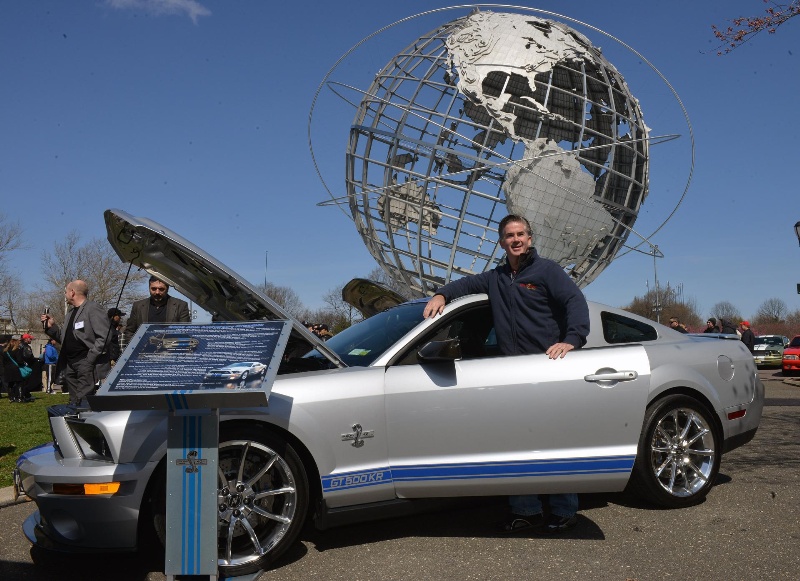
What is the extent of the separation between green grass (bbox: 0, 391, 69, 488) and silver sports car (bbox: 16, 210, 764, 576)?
9.43 ft

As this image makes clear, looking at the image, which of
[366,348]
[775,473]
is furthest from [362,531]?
[775,473]

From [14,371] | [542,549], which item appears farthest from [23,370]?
[542,549]

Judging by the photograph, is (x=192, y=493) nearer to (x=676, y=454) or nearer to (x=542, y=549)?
(x=542, y=549)

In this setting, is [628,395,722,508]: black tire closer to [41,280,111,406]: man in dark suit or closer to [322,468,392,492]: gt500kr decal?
[322,468,392,492]: gt500kr decal

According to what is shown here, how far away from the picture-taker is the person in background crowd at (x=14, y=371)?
607 inches

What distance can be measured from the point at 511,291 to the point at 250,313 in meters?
1.57

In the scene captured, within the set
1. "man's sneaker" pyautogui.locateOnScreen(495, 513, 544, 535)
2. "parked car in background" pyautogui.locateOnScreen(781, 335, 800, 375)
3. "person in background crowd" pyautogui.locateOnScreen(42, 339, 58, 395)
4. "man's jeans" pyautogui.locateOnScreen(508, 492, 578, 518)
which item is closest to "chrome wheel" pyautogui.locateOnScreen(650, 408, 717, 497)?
"man's jeans" pyautogui.locateOnScreen(508, 492, 578, 518)

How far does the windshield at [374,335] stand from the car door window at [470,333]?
157mm

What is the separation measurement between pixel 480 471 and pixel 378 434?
59cm

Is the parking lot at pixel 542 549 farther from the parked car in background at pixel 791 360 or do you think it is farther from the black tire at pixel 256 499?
the parked car in background at pixel 791 360

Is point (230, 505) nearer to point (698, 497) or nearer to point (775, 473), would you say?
point (698, 497)

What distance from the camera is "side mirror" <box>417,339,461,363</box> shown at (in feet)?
12.7

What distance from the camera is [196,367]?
3.33m

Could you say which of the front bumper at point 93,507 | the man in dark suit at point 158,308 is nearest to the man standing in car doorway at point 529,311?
the front bumper at point 93,507
